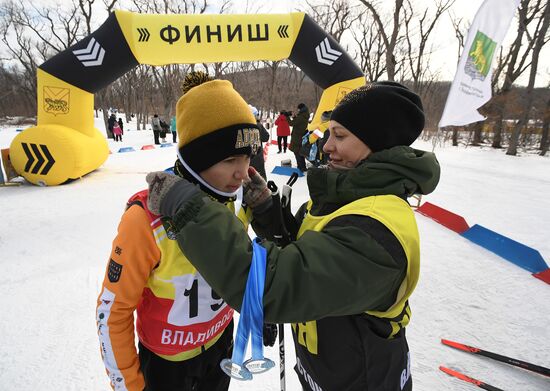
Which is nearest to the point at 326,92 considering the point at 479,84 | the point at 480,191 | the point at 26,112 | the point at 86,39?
the point at 479,84

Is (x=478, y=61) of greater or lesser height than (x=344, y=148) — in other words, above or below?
above

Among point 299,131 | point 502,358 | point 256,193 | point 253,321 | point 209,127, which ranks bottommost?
point 502,358

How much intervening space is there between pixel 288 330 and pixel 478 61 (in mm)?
4637

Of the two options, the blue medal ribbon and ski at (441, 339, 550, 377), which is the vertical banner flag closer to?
ski at (441, 339, 550, 377)

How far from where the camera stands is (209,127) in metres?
1.02

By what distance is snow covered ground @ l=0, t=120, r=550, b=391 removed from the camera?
5.90ft

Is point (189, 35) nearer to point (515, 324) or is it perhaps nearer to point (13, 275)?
point (13, 275)

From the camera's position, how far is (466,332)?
2.16m

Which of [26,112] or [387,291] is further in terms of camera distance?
[26,112]

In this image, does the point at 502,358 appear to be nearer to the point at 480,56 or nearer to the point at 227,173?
the point at 227,173

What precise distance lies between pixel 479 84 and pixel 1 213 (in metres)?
7.49

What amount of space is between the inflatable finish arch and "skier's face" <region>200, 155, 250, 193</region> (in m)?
5.72

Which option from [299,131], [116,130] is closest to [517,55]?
[299,131]

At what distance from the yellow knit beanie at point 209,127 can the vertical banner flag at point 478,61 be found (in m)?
4.42
